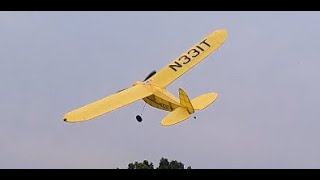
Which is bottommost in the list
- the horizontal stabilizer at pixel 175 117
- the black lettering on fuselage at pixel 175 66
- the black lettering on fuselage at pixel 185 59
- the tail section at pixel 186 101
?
the horizontal stabilizer at pixel 175 117

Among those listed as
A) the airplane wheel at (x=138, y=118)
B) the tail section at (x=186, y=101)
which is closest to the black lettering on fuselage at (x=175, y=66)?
the airplane wheel at (x=138, y=118)

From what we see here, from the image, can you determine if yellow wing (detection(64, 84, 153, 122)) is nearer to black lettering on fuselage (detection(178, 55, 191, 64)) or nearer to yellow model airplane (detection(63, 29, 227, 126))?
yellow model airplane (detection(63, 29, 227, 126))

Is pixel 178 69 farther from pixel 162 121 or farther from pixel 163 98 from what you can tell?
pixel 162 121

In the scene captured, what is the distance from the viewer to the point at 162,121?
2252 centimetres

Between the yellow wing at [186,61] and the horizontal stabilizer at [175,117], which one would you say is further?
the yellow wing at [186,61]

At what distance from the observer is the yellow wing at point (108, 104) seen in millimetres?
22500

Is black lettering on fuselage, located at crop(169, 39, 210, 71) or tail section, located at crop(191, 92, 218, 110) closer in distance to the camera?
tail section, located at crop(191, 92, 218, 110)

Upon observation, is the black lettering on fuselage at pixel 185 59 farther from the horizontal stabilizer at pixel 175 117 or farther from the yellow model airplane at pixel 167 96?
the horizontal stabilizer at pixel 175 117

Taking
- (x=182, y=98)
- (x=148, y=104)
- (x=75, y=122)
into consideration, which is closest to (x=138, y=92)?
(x=148, y=104)

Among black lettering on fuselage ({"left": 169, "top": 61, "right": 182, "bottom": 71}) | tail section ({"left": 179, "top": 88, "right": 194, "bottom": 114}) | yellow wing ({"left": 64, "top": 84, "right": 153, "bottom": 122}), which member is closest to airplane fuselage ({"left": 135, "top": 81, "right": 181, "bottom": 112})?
yellow wing ({"left": 64, "top": 84, "right": 153, "bottom": 122})

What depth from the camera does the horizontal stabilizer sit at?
2262 centimetres

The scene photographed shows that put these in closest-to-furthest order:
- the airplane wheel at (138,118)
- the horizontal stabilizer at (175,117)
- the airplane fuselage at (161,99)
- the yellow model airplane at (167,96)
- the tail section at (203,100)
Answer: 1. the horizontal stabilizer at (175,117)
2. the yellow model airplane at (167,96)
3. the tail section at (203,100)
4. the airplane fuselage at (161,99)
5. the airplane wheel at (138,118)

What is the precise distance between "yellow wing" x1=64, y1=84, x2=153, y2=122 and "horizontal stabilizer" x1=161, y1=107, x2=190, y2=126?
8.01ft

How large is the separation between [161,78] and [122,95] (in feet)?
8.77
